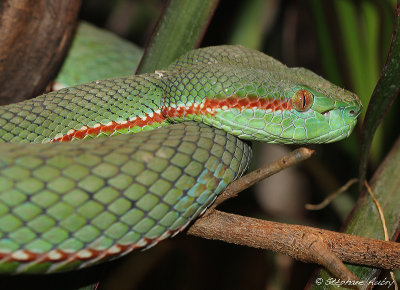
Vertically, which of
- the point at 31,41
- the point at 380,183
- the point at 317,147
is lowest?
the point at 317,147

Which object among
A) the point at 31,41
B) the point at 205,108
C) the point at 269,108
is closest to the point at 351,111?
the point at 269,108

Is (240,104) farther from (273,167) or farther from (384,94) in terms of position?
(384,94)

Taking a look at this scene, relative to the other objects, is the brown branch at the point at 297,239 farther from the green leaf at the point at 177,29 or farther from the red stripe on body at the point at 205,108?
the green leaf at the point at 177,29

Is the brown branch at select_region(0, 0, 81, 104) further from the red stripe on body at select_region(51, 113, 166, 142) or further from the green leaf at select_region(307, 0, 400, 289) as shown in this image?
the green leaf at select_region(307, 0, 400, 289)

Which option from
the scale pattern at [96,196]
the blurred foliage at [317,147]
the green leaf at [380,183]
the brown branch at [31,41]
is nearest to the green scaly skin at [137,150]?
the scale pattern at [96,196]

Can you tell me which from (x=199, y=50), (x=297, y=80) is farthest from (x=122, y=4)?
(x=297, y=80)

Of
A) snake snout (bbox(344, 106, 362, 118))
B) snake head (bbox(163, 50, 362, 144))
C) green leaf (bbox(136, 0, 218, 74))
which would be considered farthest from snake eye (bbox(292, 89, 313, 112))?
green leaf (bbox(136, 0, 218, 74))

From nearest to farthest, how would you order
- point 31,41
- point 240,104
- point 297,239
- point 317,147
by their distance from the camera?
1. point 297,239
2. point 240,104
3. point 31,41
4. point 317,147
